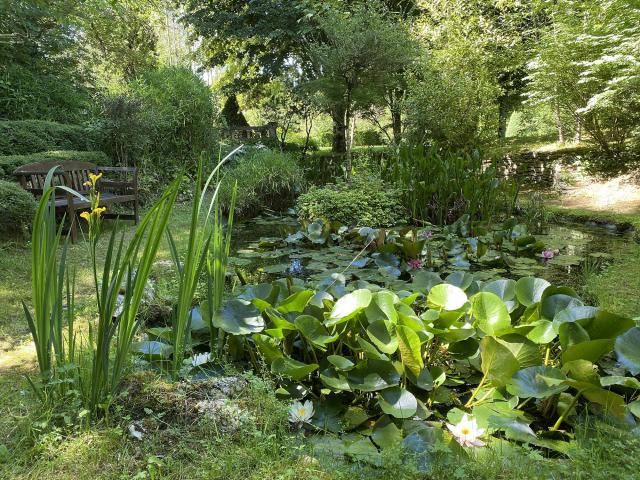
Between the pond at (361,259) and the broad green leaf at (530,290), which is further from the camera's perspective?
the pond at (361,259)

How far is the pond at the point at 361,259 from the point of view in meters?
3.38

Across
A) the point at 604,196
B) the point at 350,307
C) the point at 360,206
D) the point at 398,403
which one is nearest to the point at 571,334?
the point at 398,403

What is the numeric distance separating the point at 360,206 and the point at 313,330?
14.2 ft

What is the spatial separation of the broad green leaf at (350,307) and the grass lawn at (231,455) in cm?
37

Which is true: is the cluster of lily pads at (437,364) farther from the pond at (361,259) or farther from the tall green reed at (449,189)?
the tall green reed at (449,189)

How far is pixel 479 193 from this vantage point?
192 inches

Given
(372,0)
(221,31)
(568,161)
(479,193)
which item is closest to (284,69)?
(221,31)

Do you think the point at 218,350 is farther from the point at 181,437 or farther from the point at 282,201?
the point at 282,201

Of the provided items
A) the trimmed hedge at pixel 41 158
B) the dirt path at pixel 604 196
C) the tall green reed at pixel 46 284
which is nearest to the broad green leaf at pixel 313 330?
the tall green reed at pixel 46 284

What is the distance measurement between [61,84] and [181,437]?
30.1 ft

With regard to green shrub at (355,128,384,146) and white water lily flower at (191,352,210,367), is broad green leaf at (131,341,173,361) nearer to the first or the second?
white water lily flower at (191,352,210,367)

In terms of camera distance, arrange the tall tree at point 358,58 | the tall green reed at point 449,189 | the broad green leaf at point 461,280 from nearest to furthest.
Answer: the broad green leaf at point 461,280, the tall green reed at point 449,189, the tall tree at point 358,58

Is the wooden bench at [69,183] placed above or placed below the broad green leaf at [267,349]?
above

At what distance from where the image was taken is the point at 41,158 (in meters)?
5.25
